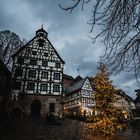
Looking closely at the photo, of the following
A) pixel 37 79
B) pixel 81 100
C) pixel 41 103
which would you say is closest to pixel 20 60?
pixel 37 79

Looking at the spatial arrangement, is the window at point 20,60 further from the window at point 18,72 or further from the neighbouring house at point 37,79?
the window at point 18,72

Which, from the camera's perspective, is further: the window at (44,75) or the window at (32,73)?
the window at (44,75)

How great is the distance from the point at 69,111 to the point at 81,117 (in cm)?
1205

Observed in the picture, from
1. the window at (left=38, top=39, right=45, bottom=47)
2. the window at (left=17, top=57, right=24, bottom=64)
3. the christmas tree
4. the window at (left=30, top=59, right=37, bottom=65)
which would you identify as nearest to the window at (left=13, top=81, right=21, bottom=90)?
the window at (left=17, top=57, right=24, bottom=64)

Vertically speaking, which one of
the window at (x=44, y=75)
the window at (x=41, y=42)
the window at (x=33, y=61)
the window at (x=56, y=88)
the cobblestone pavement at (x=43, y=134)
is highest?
the window at (x=41, y=42)

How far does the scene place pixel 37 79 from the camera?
33.2 meters

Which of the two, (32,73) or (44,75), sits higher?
(32,73)

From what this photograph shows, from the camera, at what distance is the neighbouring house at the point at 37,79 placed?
31.2m

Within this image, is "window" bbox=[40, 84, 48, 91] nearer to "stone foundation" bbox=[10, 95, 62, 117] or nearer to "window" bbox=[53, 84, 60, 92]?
"stone foundation" bbox=[10, 95, 62, 117]

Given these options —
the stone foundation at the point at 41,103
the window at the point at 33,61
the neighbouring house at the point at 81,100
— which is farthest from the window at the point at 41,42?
the neighbouring house at the point at 81,100

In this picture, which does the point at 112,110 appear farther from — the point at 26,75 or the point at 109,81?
the point at 26,75

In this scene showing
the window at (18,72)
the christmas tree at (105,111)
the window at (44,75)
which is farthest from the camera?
the window at (44,75)

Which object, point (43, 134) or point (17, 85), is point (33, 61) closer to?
point (17, 85)

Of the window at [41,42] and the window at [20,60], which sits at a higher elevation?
the window at [41,42]
